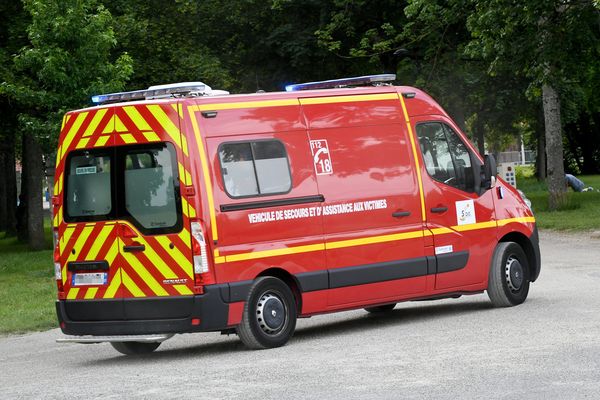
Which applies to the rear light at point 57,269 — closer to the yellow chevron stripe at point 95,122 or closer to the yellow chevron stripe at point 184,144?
the yellow chevron stripe at point 95,122

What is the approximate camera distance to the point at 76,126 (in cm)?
1220

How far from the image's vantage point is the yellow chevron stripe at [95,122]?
11969 mm

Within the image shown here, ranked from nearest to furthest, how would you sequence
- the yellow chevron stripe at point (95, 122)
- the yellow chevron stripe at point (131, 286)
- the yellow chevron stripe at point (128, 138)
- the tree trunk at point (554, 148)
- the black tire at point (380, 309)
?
1. the yellow chevron stripe at point (131, 286)
2. the yellow chevron stripe at point (128, 138)
3. the yellow chevron stripe at point (95, 122)
4. the black tire at point (380, 309)
5. the tree trunk at point (554, 148)

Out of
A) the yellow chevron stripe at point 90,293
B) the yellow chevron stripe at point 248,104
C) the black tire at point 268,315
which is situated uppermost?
the yellow chevron stripe at point 248,104

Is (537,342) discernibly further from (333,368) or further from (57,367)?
(57,367)

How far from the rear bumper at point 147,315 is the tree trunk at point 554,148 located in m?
24.7

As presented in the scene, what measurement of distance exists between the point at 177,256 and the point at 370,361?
213 cm

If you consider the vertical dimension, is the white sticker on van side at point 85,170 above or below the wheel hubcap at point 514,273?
above

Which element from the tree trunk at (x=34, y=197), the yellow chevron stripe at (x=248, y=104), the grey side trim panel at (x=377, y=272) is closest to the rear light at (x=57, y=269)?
the yellow chevron stripe at (x=248, y=104)

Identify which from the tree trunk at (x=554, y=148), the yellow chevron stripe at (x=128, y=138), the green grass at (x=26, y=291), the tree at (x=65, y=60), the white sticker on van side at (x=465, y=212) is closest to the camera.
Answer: the yellow chevron stripe at (x=128, y=138)

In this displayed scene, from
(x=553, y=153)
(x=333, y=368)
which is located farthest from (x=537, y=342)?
(x=553, y=153)

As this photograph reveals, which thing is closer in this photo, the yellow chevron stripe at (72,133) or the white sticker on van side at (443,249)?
the yellow chevron stripe at (72,133)

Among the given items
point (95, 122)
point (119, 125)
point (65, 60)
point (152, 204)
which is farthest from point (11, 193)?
point (152, 204)

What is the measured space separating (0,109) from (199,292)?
82.1 ft
